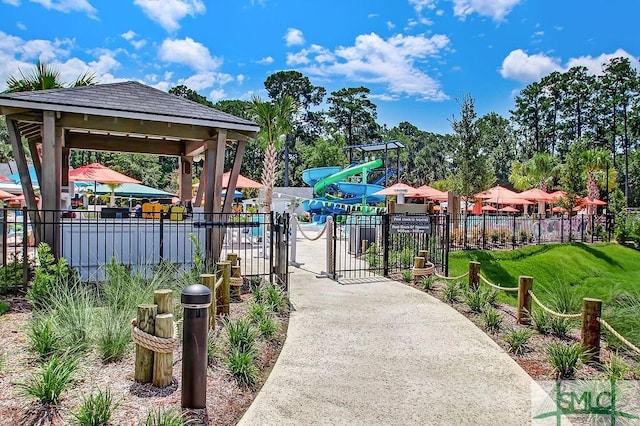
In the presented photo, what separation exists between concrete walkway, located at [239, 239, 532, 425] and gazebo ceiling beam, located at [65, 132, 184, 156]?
728cm

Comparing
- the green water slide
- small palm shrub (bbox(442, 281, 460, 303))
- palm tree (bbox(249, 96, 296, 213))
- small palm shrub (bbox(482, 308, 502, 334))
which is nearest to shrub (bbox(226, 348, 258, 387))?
small palm shrub (bbox(482, 308, 502, 334))

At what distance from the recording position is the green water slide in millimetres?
36031

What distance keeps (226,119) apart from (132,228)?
10.2ft

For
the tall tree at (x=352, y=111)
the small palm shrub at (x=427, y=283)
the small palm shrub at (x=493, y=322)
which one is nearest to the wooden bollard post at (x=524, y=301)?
the small palm shrub at (x=493, y=322)

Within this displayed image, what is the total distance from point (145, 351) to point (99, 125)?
7.04 m

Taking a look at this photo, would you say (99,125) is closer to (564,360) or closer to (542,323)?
(542,323)

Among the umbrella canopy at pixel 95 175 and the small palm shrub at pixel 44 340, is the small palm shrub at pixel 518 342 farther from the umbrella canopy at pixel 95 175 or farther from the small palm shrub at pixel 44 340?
the umbrella canopy at pixel 95 175

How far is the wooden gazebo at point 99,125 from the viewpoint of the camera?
8.78 meters

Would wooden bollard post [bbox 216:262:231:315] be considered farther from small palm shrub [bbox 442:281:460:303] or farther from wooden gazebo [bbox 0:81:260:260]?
small palm shrub [bbox 442:281:460:303]

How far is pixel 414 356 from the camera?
5.91 metres

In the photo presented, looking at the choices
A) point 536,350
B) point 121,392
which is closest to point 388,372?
point 536,350

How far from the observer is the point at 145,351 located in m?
4.30

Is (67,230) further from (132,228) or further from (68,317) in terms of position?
(68,317)

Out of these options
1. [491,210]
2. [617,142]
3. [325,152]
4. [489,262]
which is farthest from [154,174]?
[617,142]
